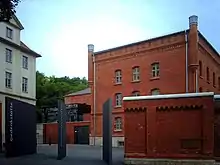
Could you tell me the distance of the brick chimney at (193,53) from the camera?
129 ft

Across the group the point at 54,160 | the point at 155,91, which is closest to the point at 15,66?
the point at 155,91

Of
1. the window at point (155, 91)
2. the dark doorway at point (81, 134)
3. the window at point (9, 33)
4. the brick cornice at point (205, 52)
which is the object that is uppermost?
the window at point (9, 33)

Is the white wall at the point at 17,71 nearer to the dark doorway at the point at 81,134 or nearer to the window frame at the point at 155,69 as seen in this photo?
the dark doorway at the point at 81,134

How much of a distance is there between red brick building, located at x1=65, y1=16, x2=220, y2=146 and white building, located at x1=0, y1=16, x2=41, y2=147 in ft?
24.0

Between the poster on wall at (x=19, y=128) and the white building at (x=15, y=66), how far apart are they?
1025cm

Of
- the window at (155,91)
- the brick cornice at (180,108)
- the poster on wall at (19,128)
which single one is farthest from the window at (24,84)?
the brick cornice at (180,108)

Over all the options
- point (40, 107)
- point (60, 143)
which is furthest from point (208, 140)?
point (40, 107)

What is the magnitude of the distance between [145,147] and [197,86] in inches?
744

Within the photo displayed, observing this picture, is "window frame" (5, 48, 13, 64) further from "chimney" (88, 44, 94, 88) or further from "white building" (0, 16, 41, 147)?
"chimney" (88, 44, 94, 88)

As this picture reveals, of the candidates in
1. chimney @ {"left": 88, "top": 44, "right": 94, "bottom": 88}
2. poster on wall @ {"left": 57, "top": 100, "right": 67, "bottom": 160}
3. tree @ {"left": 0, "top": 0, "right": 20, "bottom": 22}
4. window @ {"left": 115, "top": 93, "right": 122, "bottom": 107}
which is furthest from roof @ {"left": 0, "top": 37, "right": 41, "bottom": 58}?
tree @ {"left": 0, "top": 0, "right": 20, "bottom": 22}

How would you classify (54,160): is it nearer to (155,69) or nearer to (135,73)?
(155,69)

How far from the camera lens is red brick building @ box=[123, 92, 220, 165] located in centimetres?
2133

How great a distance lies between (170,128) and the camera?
22203 millimetres

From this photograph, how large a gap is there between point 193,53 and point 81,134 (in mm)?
21930
